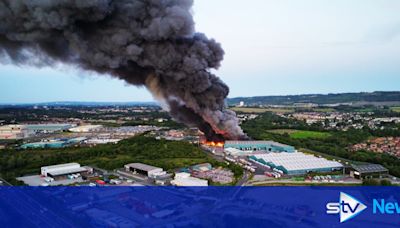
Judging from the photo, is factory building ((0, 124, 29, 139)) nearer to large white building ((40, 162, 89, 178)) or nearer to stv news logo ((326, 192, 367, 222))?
large white building ((40, 162, 89, 178))

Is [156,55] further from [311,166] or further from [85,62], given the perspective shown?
[311,166]

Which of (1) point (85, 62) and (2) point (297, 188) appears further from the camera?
(1) point (85, 62)

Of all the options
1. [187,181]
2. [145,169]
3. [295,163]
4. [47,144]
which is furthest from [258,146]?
[47,144]

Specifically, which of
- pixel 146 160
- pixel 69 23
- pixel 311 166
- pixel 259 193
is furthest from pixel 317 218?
pixel 69 23

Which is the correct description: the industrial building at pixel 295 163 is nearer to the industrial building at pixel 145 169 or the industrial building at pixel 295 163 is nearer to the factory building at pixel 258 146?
the factory building at pixel 258 146

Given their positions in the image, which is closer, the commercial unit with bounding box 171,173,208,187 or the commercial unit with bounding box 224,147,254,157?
the commercial unit with bounding box 171,173,208,187

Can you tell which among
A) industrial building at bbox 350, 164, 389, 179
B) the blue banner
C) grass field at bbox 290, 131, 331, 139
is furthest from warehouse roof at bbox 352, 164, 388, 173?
grass field at bbox 290, 131, 331, 139

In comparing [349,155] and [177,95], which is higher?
[177,95]
